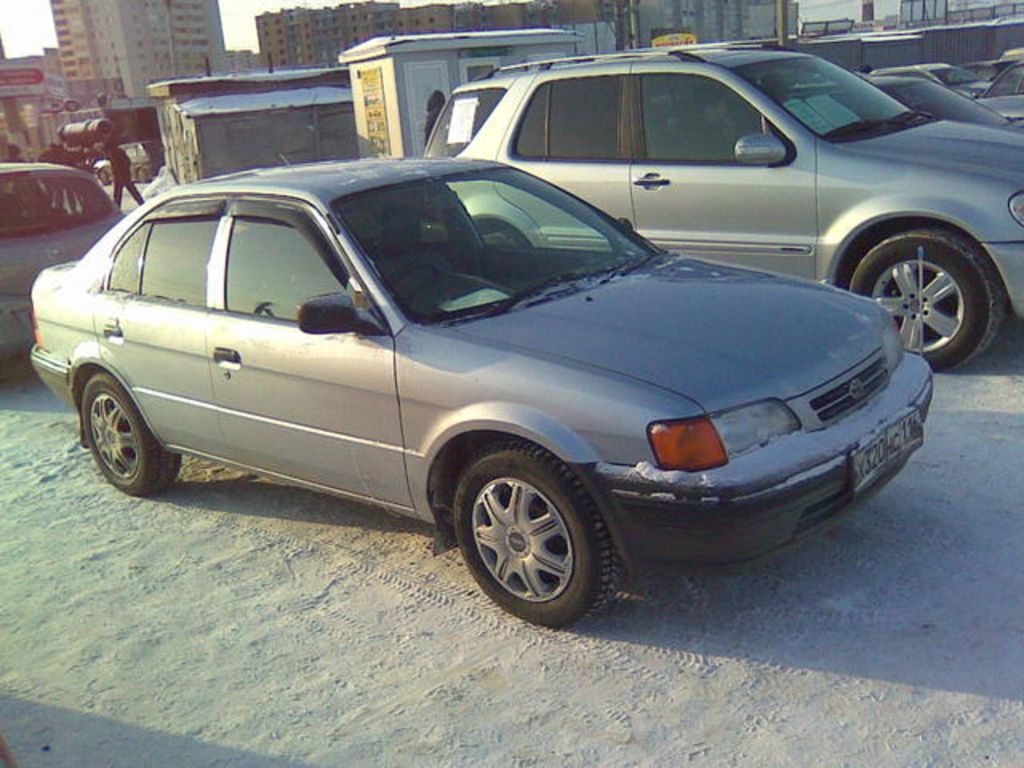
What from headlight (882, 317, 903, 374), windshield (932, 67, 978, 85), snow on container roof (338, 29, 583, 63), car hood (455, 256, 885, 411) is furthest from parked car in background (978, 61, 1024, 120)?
car hood (455, 256, 885, 411)

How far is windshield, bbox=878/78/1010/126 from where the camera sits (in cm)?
899

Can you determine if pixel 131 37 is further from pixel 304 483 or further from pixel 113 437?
pixel 304 483

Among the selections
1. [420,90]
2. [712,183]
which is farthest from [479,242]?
[420,90]

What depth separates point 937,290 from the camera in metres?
5.64

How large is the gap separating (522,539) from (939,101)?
25.8 feet

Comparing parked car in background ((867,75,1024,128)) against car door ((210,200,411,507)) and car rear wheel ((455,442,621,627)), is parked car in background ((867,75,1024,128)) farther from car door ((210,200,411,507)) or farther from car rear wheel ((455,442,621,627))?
car rear wheel ((455,442,621,627))

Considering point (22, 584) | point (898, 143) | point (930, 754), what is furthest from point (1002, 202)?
point (22, 584)

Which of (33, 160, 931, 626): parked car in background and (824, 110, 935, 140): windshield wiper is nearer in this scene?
(33, 160, 931, 626): parked car in background

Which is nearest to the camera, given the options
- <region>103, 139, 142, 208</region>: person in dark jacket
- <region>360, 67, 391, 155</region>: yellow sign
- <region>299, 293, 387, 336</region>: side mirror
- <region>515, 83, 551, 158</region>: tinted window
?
<region>299, 293, 387, 336</region>: side mirror

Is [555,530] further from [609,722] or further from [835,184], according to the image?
[835,184]

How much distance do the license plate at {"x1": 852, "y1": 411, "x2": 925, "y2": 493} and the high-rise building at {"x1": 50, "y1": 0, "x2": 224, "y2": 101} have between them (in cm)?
9197

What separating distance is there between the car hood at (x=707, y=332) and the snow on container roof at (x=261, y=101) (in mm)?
16852

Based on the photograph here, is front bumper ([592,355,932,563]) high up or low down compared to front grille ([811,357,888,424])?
down

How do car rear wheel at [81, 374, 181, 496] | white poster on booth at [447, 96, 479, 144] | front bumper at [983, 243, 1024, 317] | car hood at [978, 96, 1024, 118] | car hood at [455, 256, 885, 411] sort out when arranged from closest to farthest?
car hood at [455, 256, 885, 411] → car rear wheel at [81, 374, 181, 496] → front bumper at [983, 243, 1024, 317] → white poster on booth at [447, 96, 479, 144] → car hood at [978, 96, 1024, 118]
